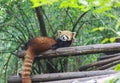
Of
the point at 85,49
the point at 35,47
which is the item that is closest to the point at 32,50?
the point at 35,47

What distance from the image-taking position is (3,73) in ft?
22.7

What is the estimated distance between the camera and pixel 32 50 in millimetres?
4449

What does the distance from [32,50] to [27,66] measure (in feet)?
1.07

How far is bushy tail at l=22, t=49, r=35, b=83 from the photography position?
4094 millimetres

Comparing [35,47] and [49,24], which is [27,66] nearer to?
[35,47]

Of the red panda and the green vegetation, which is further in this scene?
the green vegetation

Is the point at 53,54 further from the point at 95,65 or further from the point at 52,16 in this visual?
the point at 52,16

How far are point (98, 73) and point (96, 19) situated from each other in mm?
2414

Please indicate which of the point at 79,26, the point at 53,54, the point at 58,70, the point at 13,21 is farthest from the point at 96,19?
the point at 53,54

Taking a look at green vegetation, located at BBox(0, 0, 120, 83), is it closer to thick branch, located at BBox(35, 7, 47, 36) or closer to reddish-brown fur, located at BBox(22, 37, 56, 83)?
thick branch, located at BBox(35, 7, 47, 36)

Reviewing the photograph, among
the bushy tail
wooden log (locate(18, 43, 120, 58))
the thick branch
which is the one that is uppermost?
the thick branch

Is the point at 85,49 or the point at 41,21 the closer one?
the point at 85,49

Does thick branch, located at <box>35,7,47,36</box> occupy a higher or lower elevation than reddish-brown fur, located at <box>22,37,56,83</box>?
higher

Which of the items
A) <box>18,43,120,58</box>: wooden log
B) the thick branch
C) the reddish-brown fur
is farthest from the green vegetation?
<box>18,43,120,58</box>: wooden log
